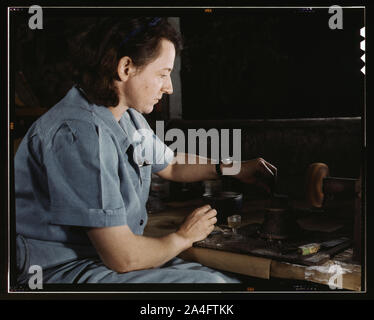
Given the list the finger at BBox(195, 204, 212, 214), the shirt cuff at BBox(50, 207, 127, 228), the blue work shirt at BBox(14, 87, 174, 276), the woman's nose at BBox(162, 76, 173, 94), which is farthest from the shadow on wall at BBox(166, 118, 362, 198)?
the shirt cuff at BBox(50, 207, 127, 228)

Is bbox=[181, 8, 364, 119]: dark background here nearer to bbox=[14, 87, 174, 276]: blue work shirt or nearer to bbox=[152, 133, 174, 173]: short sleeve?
bbox=[152, 133, 174, 173]: short sleeve

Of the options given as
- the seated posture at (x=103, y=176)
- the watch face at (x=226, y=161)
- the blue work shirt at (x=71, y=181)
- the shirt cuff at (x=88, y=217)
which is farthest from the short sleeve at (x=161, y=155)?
the shirt cuff at (x=88, y=217)

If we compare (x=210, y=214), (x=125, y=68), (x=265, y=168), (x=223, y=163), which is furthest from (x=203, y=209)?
(x=125, y=68)

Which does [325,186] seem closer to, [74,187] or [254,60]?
[254,60]

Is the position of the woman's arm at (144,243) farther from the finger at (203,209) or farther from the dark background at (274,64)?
the dark background at (274,64)

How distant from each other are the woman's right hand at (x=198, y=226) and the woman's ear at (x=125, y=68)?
74 centimetres

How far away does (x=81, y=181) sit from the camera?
1.66m

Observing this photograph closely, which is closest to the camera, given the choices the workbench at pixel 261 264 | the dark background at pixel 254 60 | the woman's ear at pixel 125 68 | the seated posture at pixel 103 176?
the workbench at pixel 261 264

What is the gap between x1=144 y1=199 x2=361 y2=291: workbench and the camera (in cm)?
155

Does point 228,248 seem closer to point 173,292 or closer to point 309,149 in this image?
point 173,292

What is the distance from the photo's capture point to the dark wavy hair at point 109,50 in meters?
1.74

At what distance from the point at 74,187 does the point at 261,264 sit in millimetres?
873

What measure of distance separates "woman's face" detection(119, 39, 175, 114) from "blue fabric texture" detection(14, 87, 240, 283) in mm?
77
